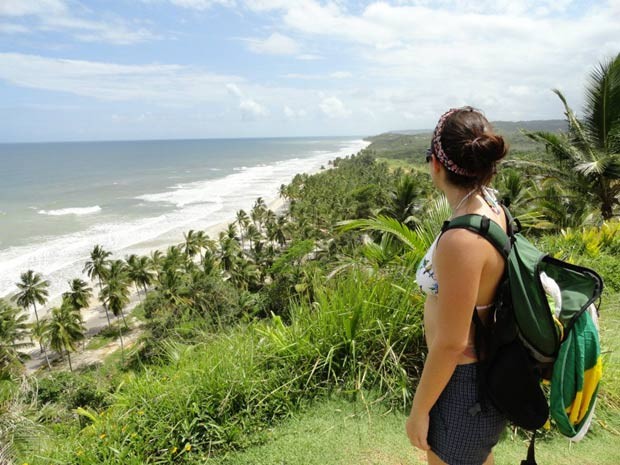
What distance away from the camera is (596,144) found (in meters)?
8.23

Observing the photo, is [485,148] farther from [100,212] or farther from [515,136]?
[515,136]

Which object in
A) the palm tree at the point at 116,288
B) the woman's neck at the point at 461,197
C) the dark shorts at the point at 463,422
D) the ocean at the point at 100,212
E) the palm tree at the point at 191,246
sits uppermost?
the woman's neck at the point at 461,197

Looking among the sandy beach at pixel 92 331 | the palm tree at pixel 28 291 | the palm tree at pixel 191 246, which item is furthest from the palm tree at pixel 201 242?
the palm tree at pixel 28 291

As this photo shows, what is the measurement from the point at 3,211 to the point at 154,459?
61484 mm

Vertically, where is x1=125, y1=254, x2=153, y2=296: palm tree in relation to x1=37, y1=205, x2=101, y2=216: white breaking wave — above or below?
below

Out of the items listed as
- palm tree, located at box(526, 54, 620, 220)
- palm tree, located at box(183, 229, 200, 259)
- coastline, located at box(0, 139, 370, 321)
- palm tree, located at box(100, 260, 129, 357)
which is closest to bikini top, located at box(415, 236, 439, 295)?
palm tree, located at box(526, 54, 620, 220)

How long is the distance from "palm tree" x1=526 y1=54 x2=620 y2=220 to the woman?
7.85 meters

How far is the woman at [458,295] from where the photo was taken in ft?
3.68

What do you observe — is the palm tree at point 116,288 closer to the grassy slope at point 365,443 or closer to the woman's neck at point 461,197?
the grassy slope at point 365,443

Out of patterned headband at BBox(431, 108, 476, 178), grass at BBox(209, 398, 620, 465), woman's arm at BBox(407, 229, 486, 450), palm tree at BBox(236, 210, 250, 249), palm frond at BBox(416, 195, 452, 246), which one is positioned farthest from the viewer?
palm tree at BBox(236, 210, 250, 249)

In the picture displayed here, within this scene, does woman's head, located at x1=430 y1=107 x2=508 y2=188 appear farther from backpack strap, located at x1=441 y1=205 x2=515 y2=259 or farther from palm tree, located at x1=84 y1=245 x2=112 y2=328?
palm tree, located at x1=84 y1=245 x2=112 y2=328

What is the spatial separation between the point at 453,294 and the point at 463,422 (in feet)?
1.69

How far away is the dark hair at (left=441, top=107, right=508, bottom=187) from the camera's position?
119 centimetres

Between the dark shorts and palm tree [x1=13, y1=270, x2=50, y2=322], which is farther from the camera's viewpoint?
palm tree [x1=13, y1=270, x2=50, y2=322]
